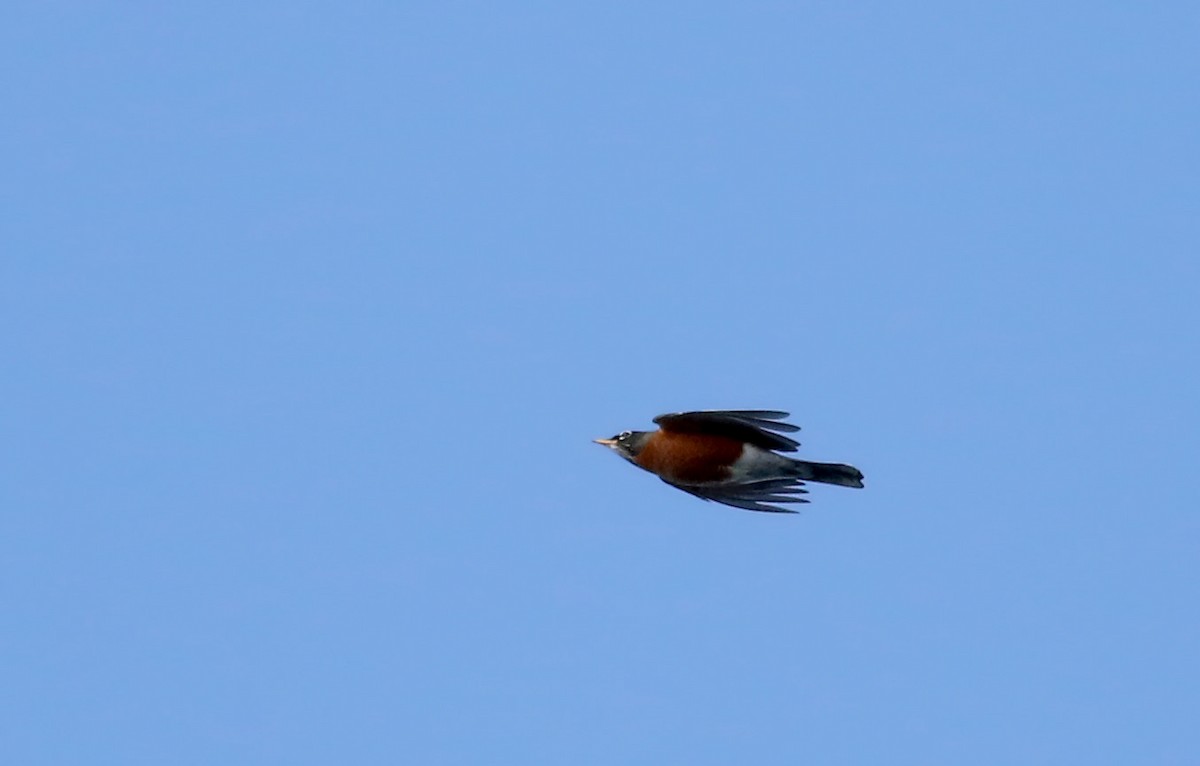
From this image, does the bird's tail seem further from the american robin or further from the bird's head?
the bird's head

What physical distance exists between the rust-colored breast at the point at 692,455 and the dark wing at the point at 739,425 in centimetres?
7

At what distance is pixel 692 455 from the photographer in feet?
85.1

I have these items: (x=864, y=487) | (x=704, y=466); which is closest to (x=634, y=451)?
(x=704, y=466)

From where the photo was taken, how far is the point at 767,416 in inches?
1005

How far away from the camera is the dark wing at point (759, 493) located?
26.0 metres

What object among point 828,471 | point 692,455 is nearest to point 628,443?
point 692,455

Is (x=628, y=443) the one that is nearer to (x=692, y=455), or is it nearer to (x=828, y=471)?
(x=692, y=455)

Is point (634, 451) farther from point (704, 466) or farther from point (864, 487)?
point (864, 487)

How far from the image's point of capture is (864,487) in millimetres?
26109

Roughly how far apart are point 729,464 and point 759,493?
1.50 feet

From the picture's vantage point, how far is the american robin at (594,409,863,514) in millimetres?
25891

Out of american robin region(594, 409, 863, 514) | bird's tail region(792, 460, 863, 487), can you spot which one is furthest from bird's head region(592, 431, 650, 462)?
bird's tail region(792, 460, 863, 487)

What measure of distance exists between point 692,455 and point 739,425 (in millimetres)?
629

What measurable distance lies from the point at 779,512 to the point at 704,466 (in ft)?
3.05
